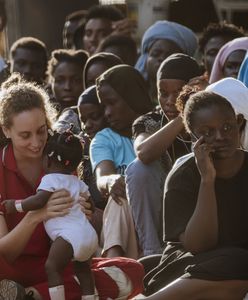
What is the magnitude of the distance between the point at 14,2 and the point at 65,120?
3.78 meters

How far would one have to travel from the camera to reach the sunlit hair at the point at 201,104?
4.71 m

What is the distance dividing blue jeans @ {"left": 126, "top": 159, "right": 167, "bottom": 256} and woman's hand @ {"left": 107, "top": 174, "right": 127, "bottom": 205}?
42mm

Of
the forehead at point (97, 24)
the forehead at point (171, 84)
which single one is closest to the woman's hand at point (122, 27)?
the forehead at point (97, 24)

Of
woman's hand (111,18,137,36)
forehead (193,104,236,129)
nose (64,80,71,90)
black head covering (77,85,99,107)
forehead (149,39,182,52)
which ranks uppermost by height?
woman's hand (111,18,137,36)

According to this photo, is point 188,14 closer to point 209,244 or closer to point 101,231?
point 101,231

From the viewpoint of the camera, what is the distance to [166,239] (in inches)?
190

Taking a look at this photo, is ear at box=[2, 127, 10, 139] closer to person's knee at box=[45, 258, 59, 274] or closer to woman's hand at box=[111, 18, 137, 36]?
person's knee at box=[45, 258, 59, 274]

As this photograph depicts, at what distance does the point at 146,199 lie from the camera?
18.8 ft

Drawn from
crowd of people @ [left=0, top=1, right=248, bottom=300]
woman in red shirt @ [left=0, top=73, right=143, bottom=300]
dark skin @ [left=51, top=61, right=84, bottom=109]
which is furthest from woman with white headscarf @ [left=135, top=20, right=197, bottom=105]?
woman in red shirt @ [left=0, top=73, right=143, bottom=300]

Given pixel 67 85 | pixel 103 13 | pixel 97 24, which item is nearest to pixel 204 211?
pixel 67 85

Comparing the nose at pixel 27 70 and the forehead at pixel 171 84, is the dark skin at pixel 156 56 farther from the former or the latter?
the forehead at pixel 171 84

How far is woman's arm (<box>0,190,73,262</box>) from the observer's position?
478 cm

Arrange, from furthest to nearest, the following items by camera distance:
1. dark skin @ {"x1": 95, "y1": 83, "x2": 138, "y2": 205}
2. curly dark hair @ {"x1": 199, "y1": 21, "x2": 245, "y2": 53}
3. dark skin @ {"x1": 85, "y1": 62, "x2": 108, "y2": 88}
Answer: curly dark hair @ {"x1": 199, "y1": 21, "x2": 245, "y2": 53} → dark skin @ {"x1": 85, "y1": 62, "x2": 108, "y2": 88} → dark skin @ {"x1": 95, "y1": 83, "x2": 138, "y2": 205}

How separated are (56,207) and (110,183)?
100 cm
